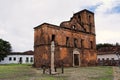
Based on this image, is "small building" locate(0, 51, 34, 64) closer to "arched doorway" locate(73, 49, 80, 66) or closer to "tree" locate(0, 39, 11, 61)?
"tree" locate(0, 39, 11, 61)

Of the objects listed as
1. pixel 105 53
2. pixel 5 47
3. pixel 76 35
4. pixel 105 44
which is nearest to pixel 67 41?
pixel 76 35

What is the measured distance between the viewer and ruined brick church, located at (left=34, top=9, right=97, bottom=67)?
89.2 feet

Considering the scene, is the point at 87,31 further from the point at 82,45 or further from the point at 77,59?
the point at 77,59

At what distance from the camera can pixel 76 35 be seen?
32188mm

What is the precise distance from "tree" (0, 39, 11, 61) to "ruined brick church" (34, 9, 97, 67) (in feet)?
79.2

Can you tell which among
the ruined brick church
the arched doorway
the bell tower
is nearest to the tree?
the ruined brick church

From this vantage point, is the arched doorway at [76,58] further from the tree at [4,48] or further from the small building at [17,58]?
the small building at [17,58]

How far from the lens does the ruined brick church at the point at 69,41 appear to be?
2720cm

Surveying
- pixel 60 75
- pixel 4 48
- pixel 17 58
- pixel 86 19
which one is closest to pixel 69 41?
pixel 86 19

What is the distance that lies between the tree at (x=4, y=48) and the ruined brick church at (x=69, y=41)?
24.1 m

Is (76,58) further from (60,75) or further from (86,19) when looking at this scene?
(60,75)

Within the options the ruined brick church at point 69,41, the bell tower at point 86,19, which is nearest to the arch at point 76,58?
the ruined brick church at point 69,41

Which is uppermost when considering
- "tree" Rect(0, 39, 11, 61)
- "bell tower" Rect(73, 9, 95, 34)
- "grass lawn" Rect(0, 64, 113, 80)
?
"bell tower" Rect(73, 9, 95, 34)

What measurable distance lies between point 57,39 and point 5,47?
91.7 ft
